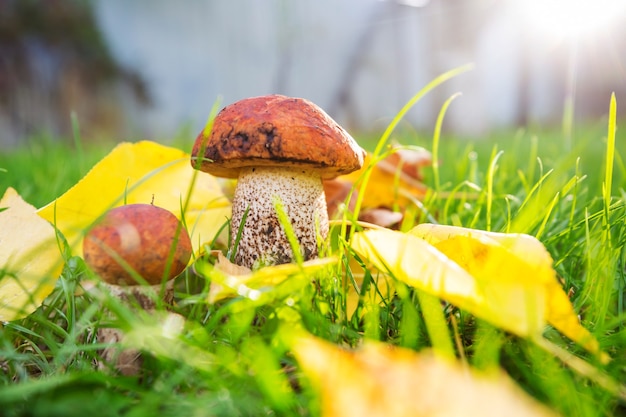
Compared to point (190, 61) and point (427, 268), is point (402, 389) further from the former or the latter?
point (190, 61)

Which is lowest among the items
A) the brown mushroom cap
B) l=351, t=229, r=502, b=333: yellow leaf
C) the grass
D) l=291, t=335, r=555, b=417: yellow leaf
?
the grass

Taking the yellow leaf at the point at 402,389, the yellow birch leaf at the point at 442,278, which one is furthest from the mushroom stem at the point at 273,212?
the yellow leaf at the point at 402,389

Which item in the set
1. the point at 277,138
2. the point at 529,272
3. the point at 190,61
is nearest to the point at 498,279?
the point at 529,272

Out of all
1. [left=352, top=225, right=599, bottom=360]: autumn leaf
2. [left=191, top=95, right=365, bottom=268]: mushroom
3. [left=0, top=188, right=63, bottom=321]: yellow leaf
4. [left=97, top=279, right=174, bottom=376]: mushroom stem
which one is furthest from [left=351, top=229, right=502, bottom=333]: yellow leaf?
[left=0, top=188, right=63, bottom=321]: yellow leaf

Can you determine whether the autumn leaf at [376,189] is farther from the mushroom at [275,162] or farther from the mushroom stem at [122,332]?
the mushroom stem at [122,332]

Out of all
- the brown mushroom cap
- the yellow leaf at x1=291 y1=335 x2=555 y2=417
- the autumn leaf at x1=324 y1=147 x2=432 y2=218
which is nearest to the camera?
the yellow leaf at x1=291 y1=335 x2=555 y2=417

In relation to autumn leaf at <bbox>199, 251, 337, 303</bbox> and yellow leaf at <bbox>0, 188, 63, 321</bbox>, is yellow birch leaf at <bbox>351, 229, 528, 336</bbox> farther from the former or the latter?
yellow leaf at <bbox>0, 188, 63, 321</bbox>

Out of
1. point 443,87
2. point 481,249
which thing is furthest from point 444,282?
point 443,87
